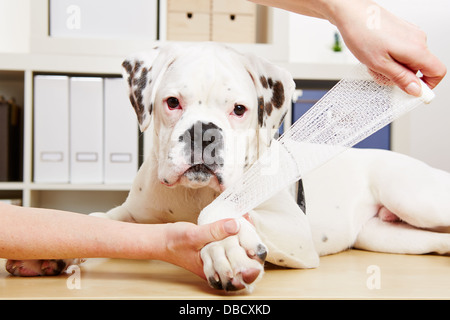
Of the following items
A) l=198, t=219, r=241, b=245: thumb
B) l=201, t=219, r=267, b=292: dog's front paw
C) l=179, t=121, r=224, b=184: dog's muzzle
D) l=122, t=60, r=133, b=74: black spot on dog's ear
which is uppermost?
l=122, t=60, r=133, b=74: black spot on dog's ear

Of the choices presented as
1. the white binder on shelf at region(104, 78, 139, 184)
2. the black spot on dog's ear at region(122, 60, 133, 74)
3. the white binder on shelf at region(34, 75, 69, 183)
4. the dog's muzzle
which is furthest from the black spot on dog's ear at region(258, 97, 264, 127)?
the white binder on shelf at region(34, 75, 69, 183)

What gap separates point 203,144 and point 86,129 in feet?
4.94

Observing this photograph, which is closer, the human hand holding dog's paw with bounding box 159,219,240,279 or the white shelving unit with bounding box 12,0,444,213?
the human hand holding dog's paw with bounding box 159,219,240,279

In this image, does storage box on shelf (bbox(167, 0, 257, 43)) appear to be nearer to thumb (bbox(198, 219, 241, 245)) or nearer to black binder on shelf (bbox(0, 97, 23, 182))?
black binder on shelf (bbox(0, 97, 23, 182))

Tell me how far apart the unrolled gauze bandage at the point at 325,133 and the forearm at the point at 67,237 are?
0.44ft

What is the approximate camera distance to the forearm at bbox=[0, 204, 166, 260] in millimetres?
912

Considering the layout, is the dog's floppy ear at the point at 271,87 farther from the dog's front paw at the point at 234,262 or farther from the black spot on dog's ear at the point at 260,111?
the dog's front paw at the point at 234,262

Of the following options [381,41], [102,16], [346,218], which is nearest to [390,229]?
[346,218]

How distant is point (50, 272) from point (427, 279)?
0.83 m

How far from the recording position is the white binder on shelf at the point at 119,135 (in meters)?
2.51

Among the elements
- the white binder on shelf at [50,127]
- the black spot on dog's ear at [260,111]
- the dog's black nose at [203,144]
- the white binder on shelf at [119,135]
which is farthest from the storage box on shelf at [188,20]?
the dog's black nose at [203,144]

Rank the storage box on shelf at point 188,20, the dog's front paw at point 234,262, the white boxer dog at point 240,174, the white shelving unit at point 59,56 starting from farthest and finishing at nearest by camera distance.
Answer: the storage box on shelf at point 188,20
the white shelving unit at point 59,56
the white boxer dog at point 240,174
the dog's front paw at point 234,262

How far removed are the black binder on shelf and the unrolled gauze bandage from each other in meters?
1.87
